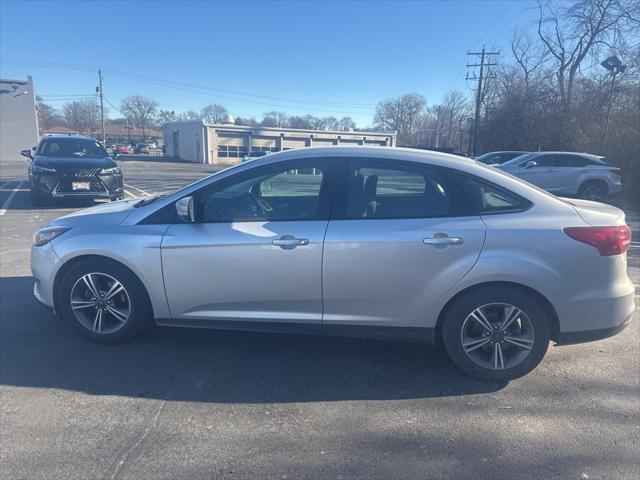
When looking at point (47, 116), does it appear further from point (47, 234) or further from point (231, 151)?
point (47, 234)

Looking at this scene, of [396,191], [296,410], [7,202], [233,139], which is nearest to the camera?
[296,410]

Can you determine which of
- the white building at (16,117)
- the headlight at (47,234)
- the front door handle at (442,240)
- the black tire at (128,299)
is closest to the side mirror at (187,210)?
the black tire at (128,299)

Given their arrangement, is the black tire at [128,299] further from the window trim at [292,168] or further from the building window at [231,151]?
the building window at [231,151]

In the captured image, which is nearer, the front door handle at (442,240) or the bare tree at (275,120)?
the front door handle at (442,240)

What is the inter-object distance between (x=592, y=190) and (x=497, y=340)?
1273 centimetres

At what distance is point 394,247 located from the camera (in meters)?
3.12

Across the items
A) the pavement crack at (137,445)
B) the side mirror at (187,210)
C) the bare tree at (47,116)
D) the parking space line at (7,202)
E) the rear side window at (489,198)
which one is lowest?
the pavement crack at (137,445)

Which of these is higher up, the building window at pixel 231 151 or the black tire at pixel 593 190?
the building window at pixel 231 151

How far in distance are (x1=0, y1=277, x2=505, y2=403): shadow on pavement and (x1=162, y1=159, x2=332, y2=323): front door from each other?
15.7 inches

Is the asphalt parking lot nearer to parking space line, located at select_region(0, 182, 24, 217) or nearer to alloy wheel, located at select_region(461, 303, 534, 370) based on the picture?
alloy wheel, located at select_region(461, 303, 534, 370)

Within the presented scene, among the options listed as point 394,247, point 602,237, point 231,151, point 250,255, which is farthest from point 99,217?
point 231,151

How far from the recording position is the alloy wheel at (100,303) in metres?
3.54

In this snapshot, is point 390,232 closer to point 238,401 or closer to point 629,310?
point 238,401

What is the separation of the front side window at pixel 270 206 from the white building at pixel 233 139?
1943 inches
